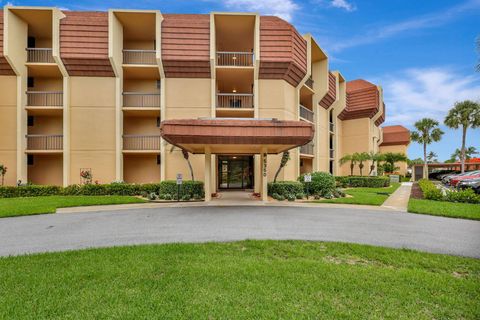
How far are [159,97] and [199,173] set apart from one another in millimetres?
6550

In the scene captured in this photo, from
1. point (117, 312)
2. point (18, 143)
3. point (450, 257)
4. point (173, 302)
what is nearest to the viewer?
point (117, 312)

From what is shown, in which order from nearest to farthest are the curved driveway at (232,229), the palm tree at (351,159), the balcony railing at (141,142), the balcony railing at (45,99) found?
the curved driveway at (232,229)
the balcony railing at (45,99)
the balcony railing at (141,142)
the palm tree at (351,159)

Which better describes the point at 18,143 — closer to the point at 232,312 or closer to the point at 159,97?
the point at 159,97

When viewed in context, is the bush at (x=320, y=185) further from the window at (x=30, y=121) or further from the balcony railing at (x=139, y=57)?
the window at (x=30, y=121)

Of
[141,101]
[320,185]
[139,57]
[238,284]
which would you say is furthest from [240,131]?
[139,57]

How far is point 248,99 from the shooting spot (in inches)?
758

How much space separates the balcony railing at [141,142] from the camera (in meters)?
17.5

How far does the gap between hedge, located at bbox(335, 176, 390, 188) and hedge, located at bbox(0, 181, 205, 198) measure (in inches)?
645

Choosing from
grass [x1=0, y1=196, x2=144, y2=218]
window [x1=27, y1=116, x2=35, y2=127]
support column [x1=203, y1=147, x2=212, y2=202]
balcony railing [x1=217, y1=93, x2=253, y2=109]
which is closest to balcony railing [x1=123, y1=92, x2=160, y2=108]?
balcony railing [x1=217, y1=93, x2=253, y2=109]

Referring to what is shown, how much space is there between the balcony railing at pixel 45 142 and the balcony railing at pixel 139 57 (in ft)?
24.0

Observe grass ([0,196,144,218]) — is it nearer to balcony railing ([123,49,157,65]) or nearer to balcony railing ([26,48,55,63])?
balcony railing ([123,49,157,65])

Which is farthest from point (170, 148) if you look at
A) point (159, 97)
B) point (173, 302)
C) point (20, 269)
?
point (173, 302)

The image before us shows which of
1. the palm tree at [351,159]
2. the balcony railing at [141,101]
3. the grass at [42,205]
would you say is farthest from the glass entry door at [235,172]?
the palm tree at [351,159]

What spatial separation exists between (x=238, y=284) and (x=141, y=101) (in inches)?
668
